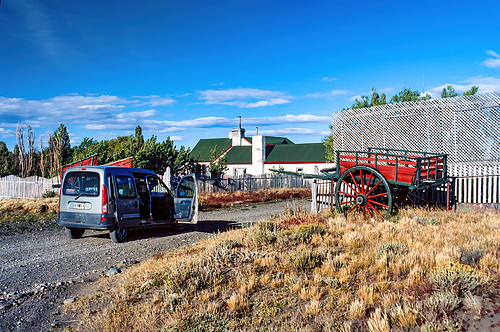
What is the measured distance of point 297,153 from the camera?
155ft

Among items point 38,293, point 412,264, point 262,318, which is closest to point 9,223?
point 38,293

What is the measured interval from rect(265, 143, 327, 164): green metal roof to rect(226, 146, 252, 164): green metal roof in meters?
2.37

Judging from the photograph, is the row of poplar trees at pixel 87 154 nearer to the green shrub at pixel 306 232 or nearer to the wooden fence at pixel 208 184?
the wooden fence at pixel 208 184

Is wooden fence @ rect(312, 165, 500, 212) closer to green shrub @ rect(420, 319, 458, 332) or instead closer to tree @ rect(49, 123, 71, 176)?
green shrub @ rect(420, 319, 458, 332)

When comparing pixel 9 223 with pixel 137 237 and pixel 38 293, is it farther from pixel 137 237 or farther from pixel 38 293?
pixel 38 293

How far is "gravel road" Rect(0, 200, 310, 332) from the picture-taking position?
5.27 meters

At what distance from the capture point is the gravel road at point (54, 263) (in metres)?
5.27

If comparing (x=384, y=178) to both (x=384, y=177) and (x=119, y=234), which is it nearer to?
(x=384, y=177)

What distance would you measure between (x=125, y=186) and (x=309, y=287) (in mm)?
6351

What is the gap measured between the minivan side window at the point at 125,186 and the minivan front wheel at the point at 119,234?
86 cm

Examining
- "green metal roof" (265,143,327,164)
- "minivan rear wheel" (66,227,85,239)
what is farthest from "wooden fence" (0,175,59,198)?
"green metal roof" (265,143,327,164)

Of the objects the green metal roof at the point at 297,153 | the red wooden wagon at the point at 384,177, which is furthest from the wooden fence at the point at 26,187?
the green metal roof at the point at 297,153

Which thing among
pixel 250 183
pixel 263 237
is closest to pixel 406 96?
pixel 250 183

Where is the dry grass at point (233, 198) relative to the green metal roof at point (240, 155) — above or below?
below
